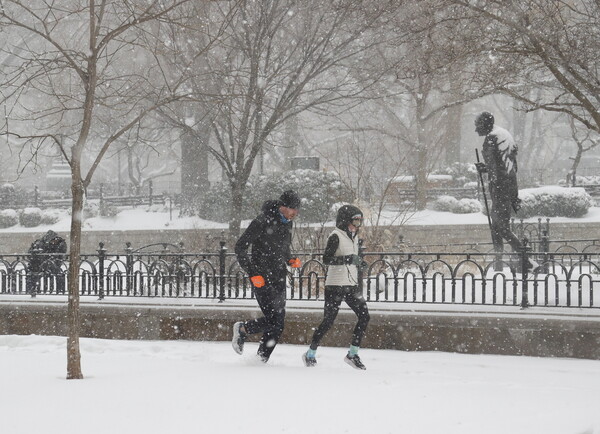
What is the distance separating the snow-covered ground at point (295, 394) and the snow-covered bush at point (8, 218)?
19.4m

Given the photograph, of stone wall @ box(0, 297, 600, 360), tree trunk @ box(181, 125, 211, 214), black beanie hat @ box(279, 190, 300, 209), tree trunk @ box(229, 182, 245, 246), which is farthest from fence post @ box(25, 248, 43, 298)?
tree trunk @ box(181, 125, 211, 214)

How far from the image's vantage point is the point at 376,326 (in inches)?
384

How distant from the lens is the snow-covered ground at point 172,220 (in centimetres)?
2288

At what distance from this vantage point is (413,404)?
6.38 m

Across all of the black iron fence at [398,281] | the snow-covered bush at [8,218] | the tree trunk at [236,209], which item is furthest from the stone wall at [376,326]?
the snow-covered bush at [8,218]

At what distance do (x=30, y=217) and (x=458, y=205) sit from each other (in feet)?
50.9

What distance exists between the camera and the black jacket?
26.0 ft

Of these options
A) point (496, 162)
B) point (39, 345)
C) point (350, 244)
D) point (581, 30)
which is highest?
point (581, 30)

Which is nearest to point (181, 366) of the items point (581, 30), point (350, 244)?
point (350, 244)

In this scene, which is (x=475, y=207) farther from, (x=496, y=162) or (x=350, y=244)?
(x=350, y=244)

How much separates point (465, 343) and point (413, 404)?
3228 millimetres

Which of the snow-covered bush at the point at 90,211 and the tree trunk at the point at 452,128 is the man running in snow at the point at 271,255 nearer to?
the snow-covered bush at the point at 90,211

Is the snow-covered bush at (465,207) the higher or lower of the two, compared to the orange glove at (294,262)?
higher

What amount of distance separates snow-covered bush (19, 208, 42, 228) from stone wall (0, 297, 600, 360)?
54.4ft
